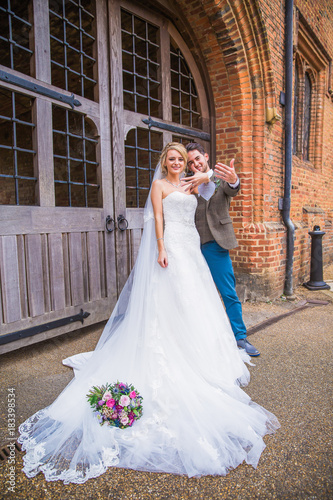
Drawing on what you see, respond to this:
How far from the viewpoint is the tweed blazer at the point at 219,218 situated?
3.28 meters

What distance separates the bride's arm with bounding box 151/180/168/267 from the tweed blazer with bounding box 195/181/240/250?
2.22 ft

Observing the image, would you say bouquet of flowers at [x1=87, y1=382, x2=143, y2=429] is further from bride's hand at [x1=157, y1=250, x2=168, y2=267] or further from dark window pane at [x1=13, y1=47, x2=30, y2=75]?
dark window pane at [x1=13, y1=47, x2=30, y2=75]

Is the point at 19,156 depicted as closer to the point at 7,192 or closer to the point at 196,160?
the point at 7,192

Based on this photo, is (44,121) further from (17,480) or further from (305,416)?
(305,416)

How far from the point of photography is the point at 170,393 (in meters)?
2.27

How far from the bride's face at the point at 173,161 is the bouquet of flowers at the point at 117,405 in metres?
1.80

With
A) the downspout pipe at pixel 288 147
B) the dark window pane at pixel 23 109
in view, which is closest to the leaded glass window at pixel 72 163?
the dark window pane at pixel 23 109

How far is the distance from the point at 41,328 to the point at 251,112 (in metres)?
4.30

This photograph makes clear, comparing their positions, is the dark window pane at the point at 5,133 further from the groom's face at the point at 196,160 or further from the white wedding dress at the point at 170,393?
the white wedding dress at the point at 170,393

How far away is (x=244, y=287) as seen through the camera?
5.33 metres

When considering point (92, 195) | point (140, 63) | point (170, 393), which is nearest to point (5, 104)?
point (92, 195)

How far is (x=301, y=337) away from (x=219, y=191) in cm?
199

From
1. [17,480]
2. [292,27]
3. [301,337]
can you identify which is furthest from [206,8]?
[17,480]

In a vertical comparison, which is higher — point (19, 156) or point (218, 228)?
point (19, 156)
